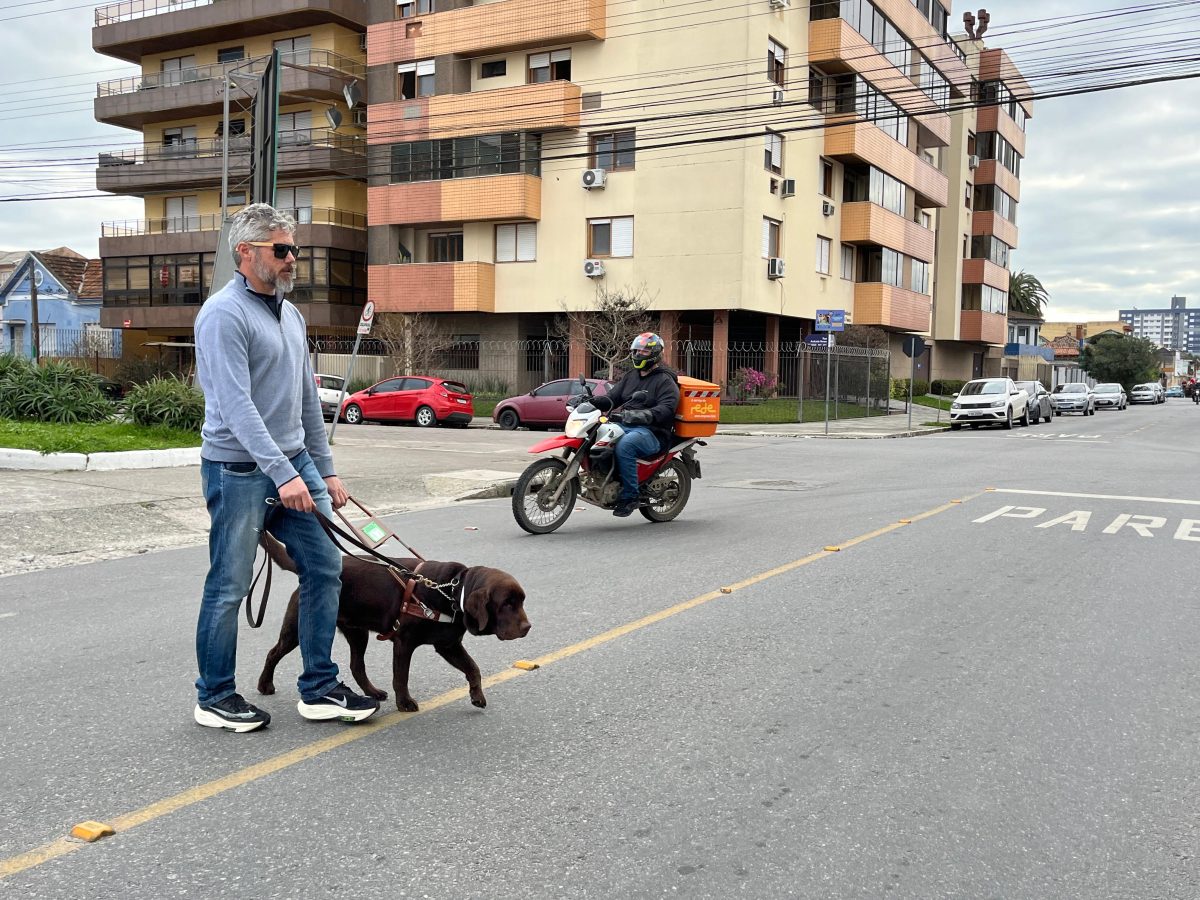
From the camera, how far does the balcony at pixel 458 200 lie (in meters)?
38.5

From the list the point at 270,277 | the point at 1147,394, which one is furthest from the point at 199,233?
the point at 1147,394

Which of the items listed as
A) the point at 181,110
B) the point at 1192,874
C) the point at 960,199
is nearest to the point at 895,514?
the point at 1192,874

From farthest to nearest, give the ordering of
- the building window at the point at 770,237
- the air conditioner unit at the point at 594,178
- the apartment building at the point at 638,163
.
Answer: the air conditioner unit at the point at 594,178
the building window at the point at 770,237
the apartment building at the point at 638,163

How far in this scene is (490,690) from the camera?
507cm

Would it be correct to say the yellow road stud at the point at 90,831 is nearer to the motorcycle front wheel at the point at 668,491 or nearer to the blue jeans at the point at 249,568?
the blue jeans at the point at 249,568

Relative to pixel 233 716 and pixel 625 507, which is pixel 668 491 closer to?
pixel 625 507

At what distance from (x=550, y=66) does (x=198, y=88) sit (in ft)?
53.1

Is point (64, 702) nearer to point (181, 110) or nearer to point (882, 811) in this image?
point (882, 811)

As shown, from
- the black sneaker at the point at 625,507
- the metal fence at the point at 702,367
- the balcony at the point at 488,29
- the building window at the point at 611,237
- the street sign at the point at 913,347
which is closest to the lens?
the black sneaker at the point at 625,507

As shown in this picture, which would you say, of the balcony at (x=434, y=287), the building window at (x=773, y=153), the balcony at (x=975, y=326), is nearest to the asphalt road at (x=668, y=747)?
the building window at (x=773, y=153)

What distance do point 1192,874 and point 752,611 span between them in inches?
142

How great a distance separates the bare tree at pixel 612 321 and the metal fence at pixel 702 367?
4.37ft

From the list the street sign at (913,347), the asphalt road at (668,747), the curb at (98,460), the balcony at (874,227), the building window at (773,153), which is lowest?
the asphalt road at (668,747)

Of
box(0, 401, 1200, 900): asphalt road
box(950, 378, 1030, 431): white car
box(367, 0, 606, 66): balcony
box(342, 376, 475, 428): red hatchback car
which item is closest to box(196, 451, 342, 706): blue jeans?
box(0, 401, 1200, 900): asphalt road
